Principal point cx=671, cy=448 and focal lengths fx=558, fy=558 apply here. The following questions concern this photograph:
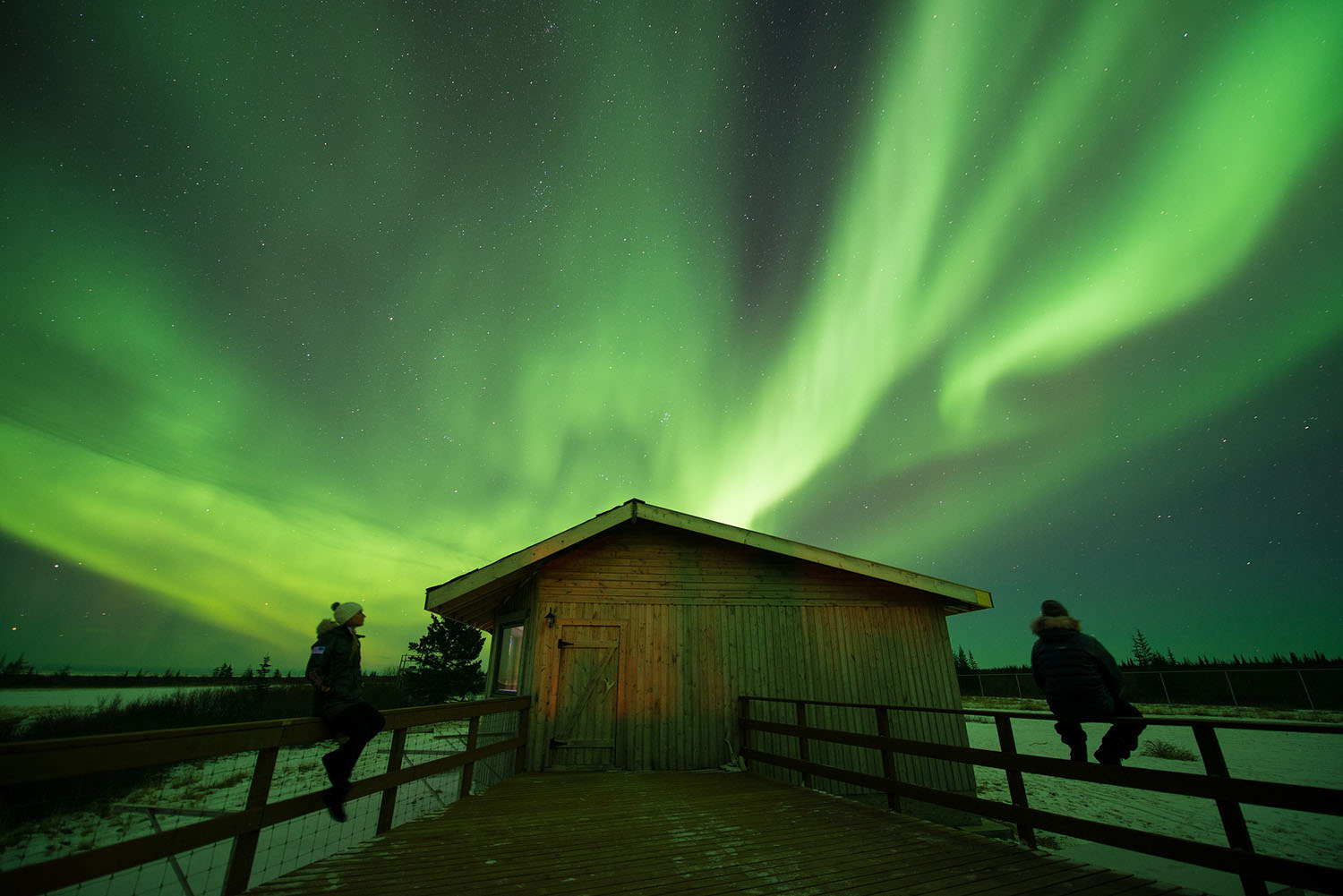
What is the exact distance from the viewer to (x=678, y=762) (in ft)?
29.6

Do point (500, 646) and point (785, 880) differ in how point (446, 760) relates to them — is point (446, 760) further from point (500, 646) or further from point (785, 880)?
point (500, 646)

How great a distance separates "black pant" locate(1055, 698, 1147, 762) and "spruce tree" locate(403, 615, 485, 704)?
98.2 feet

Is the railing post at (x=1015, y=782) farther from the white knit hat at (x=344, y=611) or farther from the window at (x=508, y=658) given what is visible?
the window at (x=508, y=658)

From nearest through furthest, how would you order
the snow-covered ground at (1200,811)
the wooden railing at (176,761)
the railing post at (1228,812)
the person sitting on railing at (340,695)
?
the wooden railing at (176,761), the railing post at (1228,812), the person sitting on railing at (340,695), the snow-covered ground at (1200,811)

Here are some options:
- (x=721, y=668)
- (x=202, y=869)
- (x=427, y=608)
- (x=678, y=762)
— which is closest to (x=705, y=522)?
(x=721, y=668)

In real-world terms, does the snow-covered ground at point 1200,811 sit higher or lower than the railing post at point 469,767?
lower

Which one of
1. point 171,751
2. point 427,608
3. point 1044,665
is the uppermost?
point 427,608

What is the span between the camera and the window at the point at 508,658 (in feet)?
35.9

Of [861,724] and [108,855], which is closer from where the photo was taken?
[108,855]

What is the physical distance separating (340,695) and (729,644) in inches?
263

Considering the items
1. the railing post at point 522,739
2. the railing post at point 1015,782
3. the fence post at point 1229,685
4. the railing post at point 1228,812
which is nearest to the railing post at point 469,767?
the railing post at point 522,739

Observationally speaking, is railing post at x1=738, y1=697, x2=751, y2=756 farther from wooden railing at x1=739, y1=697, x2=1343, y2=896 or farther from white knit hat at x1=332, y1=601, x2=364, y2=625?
white knit hat at x1=332, y1=601, x2=364, y2=625

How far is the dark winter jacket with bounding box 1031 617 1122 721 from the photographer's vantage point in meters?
4.27

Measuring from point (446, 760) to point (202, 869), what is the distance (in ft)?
40.3
